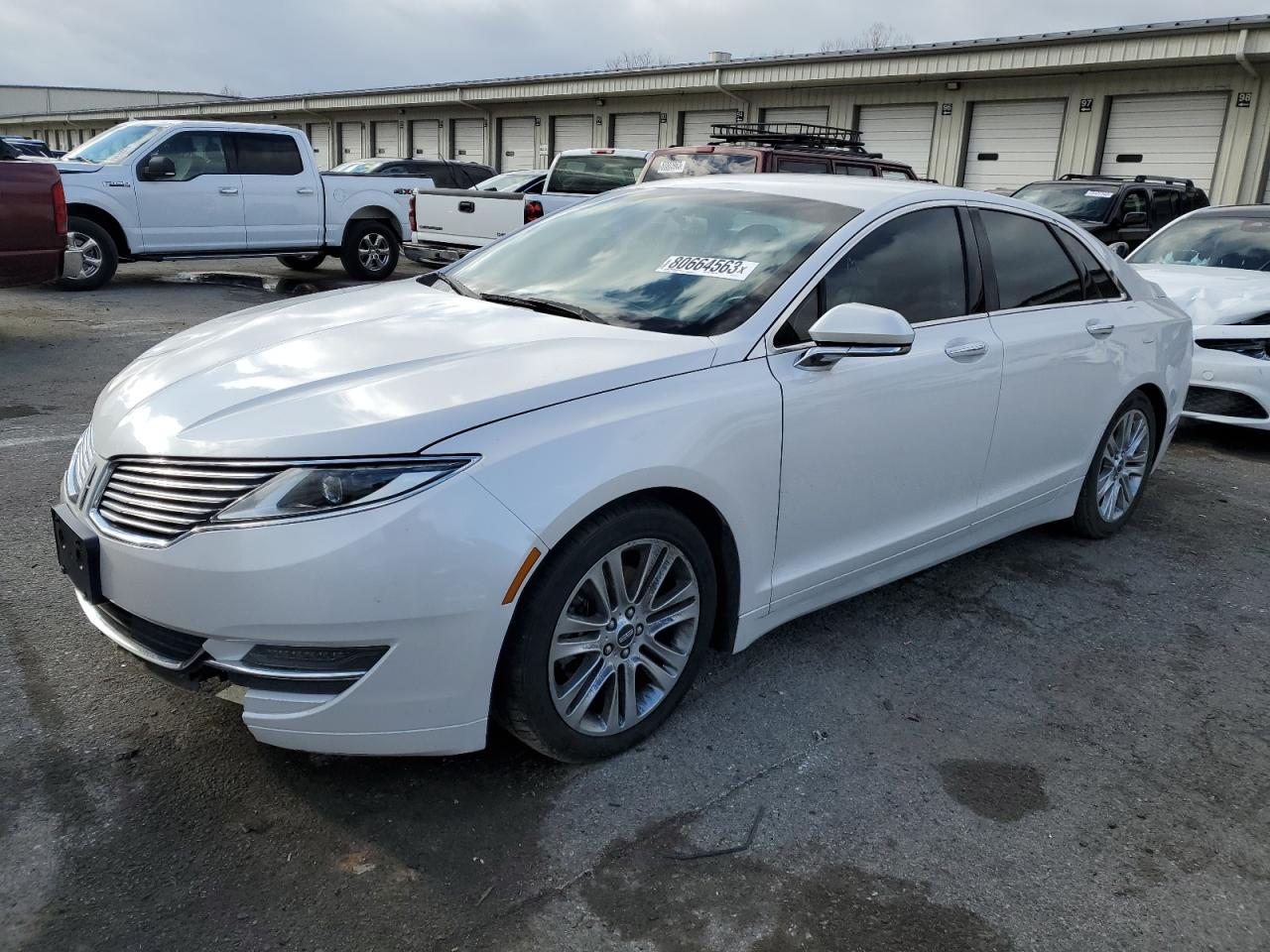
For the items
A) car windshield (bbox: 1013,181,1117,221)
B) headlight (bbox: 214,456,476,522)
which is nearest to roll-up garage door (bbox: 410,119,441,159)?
car windshield (bbox: 1013,181,1117,221)

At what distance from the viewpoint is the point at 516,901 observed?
95.0 inches

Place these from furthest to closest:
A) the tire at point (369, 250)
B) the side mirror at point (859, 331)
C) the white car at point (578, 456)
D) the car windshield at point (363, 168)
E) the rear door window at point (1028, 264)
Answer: the car windshield at point (363, 168)
the tire at point (369, 250)
the rear door window at point (1028, 264)
the side mirror at point (859, 331)
the white car at point (578, 456)

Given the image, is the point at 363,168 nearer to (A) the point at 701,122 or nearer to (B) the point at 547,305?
(A) the point at 701,122

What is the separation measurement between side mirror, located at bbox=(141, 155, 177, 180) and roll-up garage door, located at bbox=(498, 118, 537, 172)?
18.8m

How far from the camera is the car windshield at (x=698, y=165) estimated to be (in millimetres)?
10141

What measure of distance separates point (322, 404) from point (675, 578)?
1096 millimetres

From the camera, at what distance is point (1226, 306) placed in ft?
22.9

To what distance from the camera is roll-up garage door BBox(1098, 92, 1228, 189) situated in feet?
59.5

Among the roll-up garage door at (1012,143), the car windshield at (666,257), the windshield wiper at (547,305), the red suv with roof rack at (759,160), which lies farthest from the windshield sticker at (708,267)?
the roll-up garage door at (1012,143)

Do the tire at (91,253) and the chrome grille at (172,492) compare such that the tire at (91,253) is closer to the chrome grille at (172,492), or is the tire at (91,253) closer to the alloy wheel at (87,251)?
the alloy wheel at (87,251)

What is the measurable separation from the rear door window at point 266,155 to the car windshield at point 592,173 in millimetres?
3286

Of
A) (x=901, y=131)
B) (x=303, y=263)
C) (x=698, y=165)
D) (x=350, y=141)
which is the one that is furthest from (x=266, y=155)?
(x=350, y=141)

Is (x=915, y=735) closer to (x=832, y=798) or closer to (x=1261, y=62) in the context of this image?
(x=832, y=798)

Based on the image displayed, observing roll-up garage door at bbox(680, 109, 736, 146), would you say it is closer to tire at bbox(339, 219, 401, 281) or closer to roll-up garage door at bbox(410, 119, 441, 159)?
roll-up garage door at bbox(410, 119, 441, 159)
